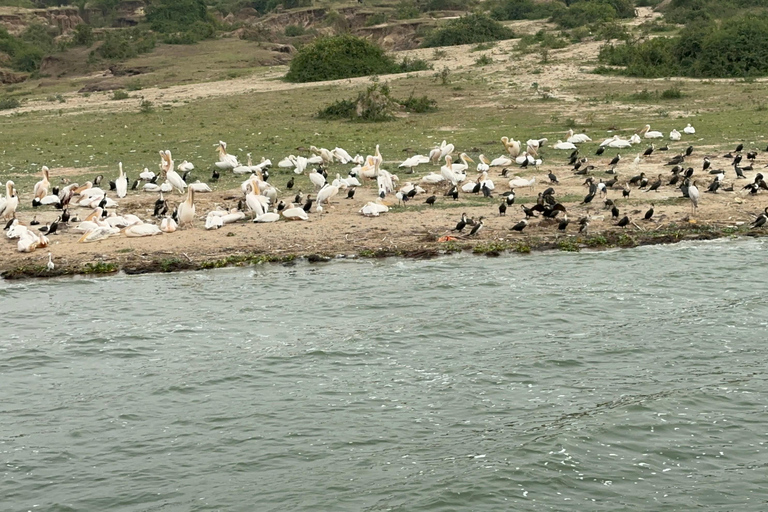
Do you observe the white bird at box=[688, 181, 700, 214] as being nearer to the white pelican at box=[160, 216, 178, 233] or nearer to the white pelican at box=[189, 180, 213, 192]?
the white pelican at box=[160, 216, 178, 233]

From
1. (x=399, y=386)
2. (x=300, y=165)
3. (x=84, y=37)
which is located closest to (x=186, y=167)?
(x=300, y=165)

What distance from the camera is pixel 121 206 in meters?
15.3

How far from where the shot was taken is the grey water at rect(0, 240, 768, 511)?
7.28m

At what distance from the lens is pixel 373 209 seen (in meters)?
14.3

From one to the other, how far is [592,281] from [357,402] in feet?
13.7

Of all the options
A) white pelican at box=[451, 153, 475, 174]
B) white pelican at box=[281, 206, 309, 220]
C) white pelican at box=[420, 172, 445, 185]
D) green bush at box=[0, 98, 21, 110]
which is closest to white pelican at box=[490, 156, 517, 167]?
white pelican at box=[451, 153, 475, 174]

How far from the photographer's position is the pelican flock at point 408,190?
13781mm

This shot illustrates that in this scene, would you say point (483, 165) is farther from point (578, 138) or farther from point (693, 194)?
point (693, 194)

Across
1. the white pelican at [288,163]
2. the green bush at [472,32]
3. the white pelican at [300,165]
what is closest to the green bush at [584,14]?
the green bush at [472,32]

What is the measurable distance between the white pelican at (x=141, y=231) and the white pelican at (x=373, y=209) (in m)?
2.78

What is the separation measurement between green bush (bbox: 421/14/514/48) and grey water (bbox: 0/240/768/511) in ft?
79.0

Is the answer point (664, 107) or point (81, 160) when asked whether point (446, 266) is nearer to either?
point (81, 160)

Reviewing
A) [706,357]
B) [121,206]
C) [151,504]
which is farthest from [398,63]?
[151,504]

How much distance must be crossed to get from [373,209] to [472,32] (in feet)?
75.9
